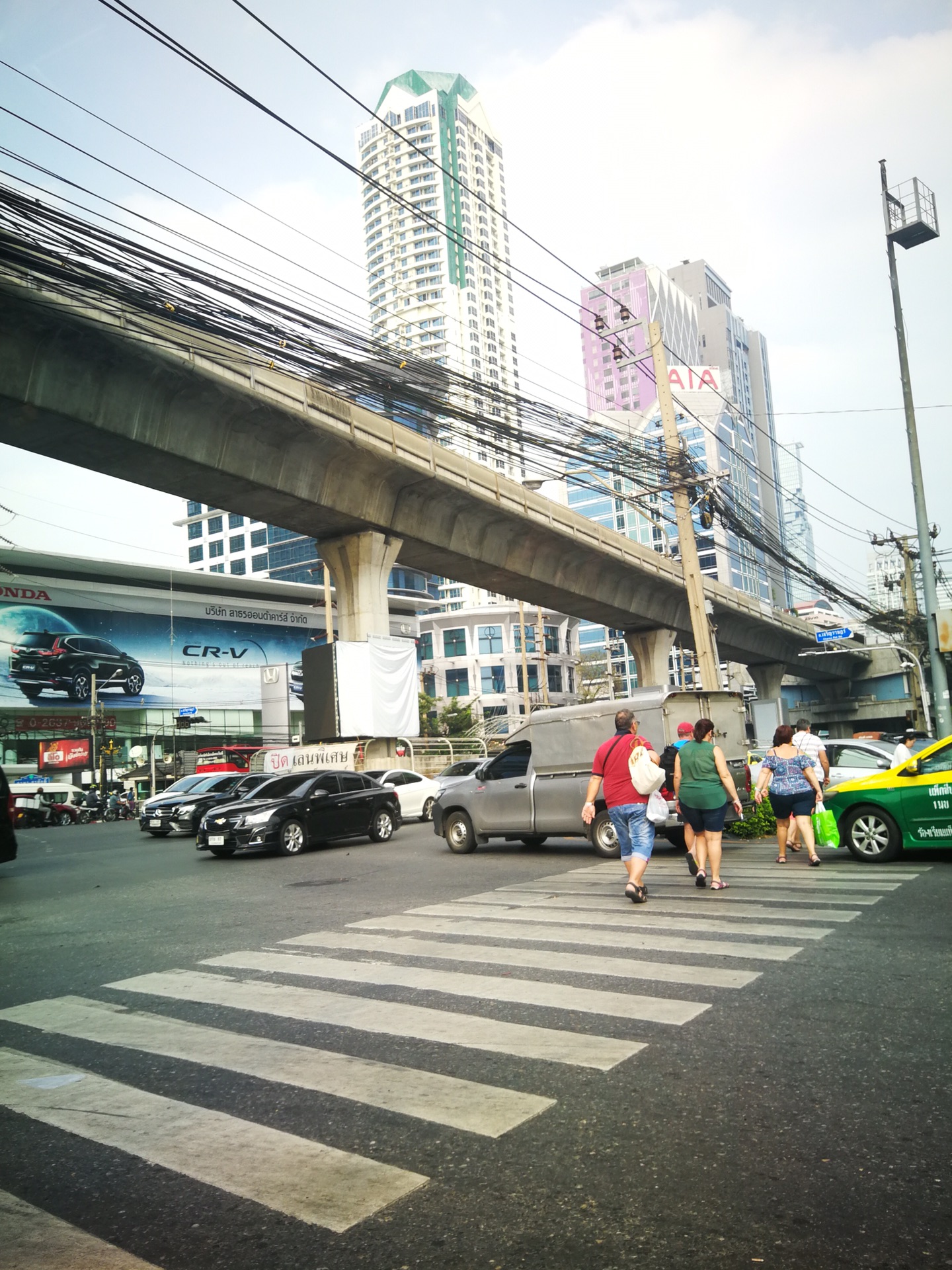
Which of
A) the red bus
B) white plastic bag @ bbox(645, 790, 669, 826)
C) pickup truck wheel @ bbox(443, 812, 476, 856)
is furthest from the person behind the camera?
the red bus

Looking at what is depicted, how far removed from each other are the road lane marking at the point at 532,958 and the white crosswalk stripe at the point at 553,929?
0.98 ft

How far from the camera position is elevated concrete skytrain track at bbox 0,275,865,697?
1825 cm

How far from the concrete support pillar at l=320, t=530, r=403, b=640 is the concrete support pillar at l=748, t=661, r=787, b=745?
30857mm

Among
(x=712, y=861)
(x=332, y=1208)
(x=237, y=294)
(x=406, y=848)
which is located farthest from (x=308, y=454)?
(x=332, y=1208)

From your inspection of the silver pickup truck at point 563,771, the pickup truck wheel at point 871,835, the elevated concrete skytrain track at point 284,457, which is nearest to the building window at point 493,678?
the elevated concrete skytrain track at point 284,457

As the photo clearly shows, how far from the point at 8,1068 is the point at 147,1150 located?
171 centimetres

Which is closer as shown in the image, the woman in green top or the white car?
the woman in green top

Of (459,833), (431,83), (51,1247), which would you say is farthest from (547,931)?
(431,83)

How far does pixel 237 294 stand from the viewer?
1673cm

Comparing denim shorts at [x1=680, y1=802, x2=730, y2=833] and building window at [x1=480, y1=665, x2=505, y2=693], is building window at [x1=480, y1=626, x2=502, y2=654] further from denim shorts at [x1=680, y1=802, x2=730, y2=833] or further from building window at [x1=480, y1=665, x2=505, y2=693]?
denim shorts at [x1=680, y1=802, x2=730, y2=833]

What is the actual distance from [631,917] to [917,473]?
16.9 metres

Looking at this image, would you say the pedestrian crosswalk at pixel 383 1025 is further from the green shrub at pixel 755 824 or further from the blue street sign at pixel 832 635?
the blue street sign at pixel 832 635

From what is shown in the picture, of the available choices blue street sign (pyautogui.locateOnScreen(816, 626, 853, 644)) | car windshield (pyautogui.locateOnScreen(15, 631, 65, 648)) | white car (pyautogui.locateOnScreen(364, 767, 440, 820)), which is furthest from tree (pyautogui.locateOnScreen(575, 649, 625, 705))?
white car (pyautogui.locateOnScreen(364, 767, 440, 820))

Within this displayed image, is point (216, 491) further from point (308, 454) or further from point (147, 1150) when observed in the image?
point (147, 1150)
